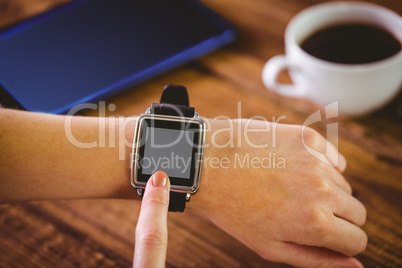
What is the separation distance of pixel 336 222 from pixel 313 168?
4.0 inches

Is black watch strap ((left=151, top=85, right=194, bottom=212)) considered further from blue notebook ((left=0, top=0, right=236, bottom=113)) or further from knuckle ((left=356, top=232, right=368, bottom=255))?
knuckle ((left=356, top=232, right=368, bottom=255))

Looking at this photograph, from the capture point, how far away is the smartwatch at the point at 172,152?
24.7 inches

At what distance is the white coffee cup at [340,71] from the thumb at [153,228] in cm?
38

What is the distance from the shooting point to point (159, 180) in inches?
22.0

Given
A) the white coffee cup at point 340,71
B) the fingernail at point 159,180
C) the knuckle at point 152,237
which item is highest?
the white coffee cup at point 340,71

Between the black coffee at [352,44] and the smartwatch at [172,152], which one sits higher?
the black coffee at [352,44]

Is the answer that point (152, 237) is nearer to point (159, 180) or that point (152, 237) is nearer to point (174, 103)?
point (159, 180)

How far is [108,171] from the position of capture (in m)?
0.68

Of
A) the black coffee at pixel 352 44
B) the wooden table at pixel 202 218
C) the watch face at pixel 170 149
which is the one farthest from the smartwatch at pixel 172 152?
the black coffee at pixel 352 44

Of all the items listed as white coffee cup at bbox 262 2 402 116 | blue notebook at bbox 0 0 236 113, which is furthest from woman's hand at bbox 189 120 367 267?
blue notebook at bbox 0 0 236 113

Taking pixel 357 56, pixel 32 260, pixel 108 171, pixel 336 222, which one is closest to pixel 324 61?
pixel 357 56

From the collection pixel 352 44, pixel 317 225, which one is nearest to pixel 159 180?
pixel 317 225

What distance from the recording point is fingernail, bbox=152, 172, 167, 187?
1.82 ft

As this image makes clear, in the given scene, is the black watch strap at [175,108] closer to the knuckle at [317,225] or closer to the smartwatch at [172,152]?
the smartwatch at [172,152]
